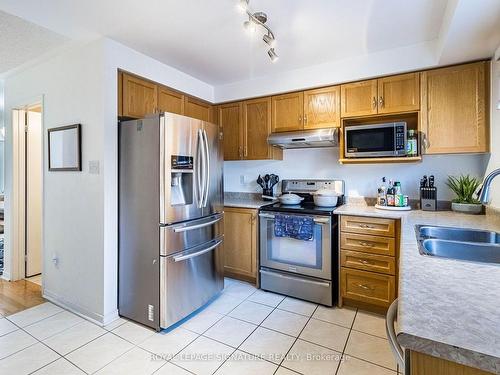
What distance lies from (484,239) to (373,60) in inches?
71.7

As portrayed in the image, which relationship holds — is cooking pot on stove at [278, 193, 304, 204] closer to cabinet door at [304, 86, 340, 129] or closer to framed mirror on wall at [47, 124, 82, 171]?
cabinet door at [304, 86, 340, 129]

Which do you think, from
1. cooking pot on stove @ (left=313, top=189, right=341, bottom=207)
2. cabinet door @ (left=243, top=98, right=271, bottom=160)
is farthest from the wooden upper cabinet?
cooking pot on stove @ (left=313, top=189, right=341, bottom=207)

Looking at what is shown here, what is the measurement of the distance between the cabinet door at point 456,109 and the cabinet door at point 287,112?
116 cm

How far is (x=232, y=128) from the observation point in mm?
3473

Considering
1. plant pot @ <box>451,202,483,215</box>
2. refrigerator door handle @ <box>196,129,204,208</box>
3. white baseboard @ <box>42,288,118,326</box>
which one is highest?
refrigerator door handle @ <box>196,129,204,208</box>

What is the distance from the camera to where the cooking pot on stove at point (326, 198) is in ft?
9.30

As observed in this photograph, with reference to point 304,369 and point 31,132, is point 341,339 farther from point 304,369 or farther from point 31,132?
point 31,132

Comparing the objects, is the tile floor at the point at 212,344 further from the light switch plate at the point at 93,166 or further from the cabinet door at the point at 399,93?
the cabinet door at the point at 399,93

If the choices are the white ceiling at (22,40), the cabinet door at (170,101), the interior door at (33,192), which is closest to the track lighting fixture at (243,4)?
the cabinet door at (170,101)

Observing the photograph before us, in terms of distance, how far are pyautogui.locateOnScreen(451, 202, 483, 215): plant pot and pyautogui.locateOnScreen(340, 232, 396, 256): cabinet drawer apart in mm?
674

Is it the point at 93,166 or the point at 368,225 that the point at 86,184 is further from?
the point at 368,225

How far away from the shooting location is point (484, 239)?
163 cm

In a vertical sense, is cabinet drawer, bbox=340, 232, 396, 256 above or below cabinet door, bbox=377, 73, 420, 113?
below

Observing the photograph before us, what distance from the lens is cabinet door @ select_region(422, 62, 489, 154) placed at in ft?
7.44
